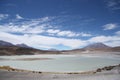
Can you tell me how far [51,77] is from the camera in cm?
1004

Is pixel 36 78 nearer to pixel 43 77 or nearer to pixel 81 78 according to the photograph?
pixel 43 77

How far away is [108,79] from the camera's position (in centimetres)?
897

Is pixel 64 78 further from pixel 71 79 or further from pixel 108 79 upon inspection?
pixel 108 79

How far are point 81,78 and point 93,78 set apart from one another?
1.96ft

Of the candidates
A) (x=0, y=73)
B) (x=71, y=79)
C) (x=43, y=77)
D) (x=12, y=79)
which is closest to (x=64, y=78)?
(x=71, y=79)

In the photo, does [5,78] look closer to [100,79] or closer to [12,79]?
[12,79]

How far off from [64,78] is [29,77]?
183 centimetres

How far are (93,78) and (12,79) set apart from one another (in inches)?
159

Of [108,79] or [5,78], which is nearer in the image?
[108,79]

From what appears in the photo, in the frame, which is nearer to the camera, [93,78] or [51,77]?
[93,78]

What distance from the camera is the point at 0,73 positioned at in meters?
10.8

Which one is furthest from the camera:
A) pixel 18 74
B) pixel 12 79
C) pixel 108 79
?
pixel 18 74

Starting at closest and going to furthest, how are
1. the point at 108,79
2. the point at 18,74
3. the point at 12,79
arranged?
the point at 108,79 → the point at 12,79 → the point at 18,74

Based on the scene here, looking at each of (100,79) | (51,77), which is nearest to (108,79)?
(100,79)
